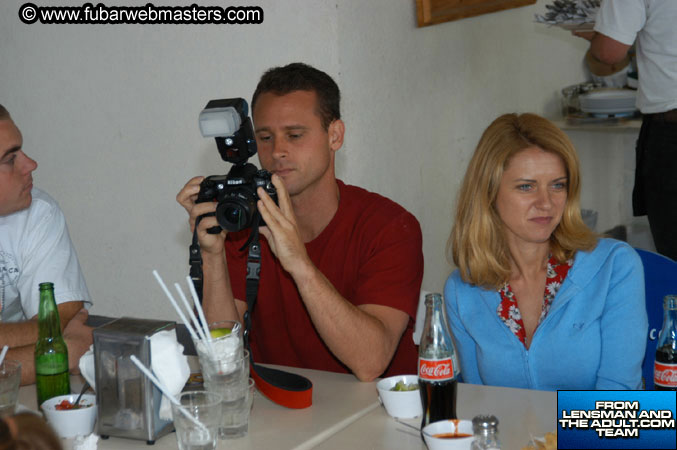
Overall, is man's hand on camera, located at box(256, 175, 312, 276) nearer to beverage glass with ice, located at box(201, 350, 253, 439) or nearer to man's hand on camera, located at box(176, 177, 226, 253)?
man's hand on camera, located at box(176, 177, 226, 253)

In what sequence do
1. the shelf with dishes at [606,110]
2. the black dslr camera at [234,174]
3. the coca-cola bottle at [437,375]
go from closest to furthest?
the coca-cola bottle at [437,375] → the black dslr camera at [234,174] → the shelf with dishes at [606,110]

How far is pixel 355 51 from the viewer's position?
2734 mm

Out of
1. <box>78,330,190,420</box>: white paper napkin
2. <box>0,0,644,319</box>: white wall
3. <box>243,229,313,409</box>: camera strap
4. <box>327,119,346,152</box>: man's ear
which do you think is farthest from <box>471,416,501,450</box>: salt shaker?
<box>0,0,644,319</box>: white wall

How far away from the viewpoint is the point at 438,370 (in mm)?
1440

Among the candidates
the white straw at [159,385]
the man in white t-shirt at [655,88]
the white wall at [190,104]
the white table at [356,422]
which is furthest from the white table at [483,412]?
the man in white t-shirt at [655,88]

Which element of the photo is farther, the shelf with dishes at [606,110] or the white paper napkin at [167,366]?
the shelf with dishes at [606,110]

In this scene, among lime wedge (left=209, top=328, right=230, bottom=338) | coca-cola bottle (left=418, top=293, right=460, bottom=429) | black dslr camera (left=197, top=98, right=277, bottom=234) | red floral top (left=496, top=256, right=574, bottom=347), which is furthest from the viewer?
red floral top (left=496, top=256, right=574, bottom=347)

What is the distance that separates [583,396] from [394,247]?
2.73 feet

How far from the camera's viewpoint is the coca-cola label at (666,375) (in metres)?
1.47

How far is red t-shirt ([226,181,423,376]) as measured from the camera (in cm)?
205

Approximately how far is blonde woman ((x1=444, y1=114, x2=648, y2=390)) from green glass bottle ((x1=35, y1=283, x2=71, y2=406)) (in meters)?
0.93

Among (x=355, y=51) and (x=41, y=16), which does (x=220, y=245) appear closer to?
(x=355, y=51)

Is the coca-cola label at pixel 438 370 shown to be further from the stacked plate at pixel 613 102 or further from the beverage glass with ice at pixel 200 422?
the stacked plate at pixel 613 102

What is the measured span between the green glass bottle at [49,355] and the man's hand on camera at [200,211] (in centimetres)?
37
